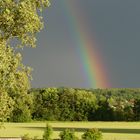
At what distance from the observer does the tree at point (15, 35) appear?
32531 mm

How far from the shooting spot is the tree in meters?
32.5

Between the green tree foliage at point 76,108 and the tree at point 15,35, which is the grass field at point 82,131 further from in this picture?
the green tree foliage at point 76,108

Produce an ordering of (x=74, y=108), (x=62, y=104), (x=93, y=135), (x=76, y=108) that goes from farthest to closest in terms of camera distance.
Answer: (x=62, y=104) < (x=74, y=108) < (x=76, y=108) < (x=93, y=135)

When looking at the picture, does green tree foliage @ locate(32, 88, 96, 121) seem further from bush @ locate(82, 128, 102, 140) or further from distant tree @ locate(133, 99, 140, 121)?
bush @ locate(82, 128, 102, 140)

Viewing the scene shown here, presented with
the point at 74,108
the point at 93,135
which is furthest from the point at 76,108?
the point at 93,135

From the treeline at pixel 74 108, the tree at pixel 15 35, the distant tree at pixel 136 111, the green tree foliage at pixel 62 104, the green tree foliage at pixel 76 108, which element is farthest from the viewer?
the distant tree at pixel 136 111

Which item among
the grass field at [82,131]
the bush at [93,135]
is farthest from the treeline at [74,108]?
the bush at [93,135]

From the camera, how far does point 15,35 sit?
3434 centimetres

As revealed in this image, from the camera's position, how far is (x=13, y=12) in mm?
33125

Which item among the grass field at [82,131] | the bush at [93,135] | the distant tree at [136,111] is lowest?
the bush at [93,135]

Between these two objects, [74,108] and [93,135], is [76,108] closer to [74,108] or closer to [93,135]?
[74,108]

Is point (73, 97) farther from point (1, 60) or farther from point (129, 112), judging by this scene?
point (1, 60)

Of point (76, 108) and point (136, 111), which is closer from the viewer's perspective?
point (136, 111)

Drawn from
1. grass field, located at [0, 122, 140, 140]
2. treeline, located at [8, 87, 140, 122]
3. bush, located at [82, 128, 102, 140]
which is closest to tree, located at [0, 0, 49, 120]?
bush, located at [82, 128, 102, 140]
